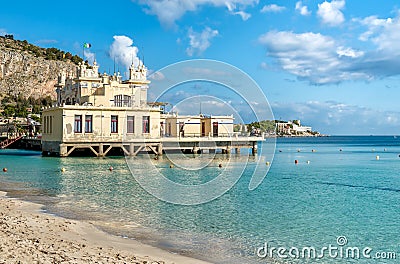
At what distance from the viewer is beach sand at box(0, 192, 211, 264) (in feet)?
35.7

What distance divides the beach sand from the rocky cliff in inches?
5301

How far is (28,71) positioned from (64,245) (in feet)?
486

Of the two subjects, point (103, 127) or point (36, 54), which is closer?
point (103, 127)

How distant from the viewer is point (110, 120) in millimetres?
51438

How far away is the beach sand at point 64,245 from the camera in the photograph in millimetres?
10875

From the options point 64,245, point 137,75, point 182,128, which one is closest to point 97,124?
point 137,75

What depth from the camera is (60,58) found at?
541 feet

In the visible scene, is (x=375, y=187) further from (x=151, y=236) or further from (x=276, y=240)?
(x=151, y=236)

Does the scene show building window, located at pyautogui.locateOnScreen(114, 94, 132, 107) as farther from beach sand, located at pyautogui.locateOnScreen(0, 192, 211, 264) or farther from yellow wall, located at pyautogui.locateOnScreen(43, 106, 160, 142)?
beach sand, located at pyautogui.locateOnScreen(0, 192, 211, 264)

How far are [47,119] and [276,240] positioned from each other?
45.0 m

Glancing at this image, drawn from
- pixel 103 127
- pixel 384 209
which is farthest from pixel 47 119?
pixel 384 209

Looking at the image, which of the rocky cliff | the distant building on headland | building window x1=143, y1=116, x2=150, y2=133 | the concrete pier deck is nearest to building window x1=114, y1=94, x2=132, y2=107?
the distant building on headland

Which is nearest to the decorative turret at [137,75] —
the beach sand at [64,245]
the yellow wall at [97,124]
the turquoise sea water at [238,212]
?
the yellow wall at [97,124]

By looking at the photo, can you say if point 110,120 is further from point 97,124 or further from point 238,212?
point 238,212
